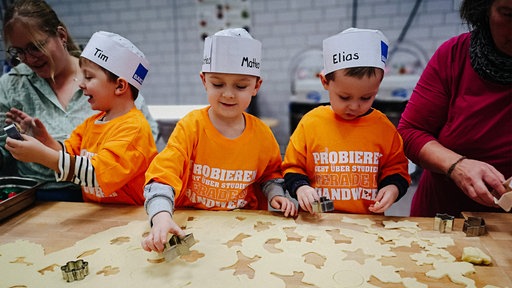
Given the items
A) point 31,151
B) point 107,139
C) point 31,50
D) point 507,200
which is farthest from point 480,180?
point 31,50

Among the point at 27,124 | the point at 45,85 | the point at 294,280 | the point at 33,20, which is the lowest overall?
the point at 294,280

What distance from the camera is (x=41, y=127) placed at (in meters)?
1.28

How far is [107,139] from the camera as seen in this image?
1.24 metres

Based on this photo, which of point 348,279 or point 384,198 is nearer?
point 348,279

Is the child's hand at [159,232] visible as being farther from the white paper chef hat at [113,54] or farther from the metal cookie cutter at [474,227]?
the metal cookie cutter at [474,227]

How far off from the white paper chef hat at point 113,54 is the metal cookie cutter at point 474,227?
1.21 meters

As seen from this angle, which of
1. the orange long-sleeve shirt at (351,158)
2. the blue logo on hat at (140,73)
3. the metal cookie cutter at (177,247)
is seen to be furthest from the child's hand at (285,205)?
the blue logo on hat at (140,73)

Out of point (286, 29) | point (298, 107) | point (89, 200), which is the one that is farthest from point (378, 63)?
point (286, 29)

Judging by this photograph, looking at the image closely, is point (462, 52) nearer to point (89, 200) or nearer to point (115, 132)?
point (115, 132)

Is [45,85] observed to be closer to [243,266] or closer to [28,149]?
[28,149]

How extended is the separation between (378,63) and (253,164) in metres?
0.53

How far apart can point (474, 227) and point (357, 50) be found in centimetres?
62

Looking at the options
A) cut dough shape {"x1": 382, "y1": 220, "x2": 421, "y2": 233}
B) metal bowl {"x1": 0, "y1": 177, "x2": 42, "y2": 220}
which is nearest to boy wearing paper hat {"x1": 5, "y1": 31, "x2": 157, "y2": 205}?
metal bowl {"x1": 0, "y1": 177, "x2": 42, "y2": 220}

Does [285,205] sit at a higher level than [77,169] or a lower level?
lower
